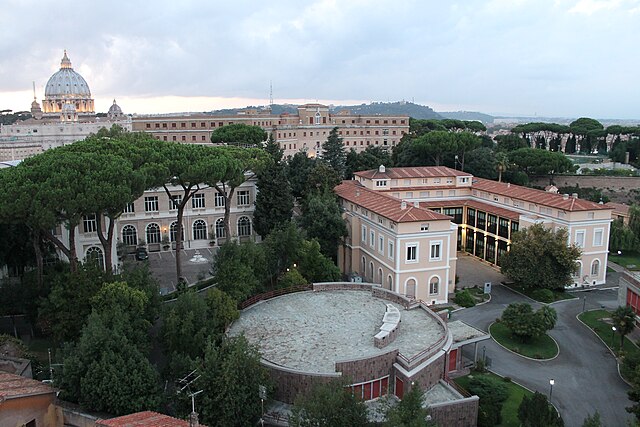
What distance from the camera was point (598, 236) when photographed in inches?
1521

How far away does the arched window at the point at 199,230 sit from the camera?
44.4m

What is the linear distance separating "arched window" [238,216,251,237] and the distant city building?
65047 mm

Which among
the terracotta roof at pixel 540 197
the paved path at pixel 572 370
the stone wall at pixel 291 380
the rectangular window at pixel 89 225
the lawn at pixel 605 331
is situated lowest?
the paved path at pixel 572 370

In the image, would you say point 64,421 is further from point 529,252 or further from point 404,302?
point 529,252

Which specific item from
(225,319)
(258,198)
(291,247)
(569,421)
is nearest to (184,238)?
(258,198)

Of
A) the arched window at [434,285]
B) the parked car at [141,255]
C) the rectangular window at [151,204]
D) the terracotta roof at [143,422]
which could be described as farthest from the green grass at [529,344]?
the rectangular window at [151,204]

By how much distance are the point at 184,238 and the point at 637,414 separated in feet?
112

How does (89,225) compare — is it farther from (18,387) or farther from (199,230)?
(18,387)

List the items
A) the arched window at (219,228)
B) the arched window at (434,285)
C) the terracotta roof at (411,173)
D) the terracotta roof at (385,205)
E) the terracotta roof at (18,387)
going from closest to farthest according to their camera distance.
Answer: the terracotta roof at (18,387) < the terracotta roof at (385,205) < the arched window at (434,285) < the arched window at (219,228) < the terracotta roof at (411,173)

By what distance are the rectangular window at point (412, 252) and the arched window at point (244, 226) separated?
1682cm

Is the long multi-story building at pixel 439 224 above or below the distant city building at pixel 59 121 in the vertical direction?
below

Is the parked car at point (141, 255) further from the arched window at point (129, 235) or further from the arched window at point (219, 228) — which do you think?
the arched window at point (219, 228)

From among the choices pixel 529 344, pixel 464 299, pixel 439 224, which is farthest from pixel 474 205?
pixel 529 344

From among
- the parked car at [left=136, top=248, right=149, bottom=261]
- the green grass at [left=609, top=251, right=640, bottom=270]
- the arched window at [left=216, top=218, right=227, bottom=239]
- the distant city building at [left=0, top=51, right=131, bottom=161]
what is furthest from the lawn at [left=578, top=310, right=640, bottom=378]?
the distant city building at [left=0, top=51, right=131, bottom=161]
